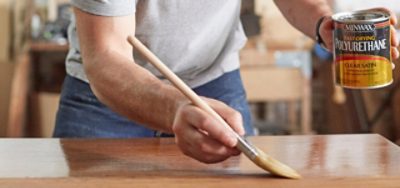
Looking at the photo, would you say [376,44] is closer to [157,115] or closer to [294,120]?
[157,115]

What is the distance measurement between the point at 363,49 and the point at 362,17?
0.07 metres

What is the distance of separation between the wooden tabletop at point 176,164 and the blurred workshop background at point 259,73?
2.05 m

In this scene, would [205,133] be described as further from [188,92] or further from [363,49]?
[363,49]

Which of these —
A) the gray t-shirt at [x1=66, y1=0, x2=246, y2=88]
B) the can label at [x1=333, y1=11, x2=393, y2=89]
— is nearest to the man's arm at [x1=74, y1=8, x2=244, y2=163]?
the gray t-shirt at [x1=66, y1=0, x2=246, y2=88]

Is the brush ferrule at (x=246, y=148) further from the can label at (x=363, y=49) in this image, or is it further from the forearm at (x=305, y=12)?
the forearm at (x=305, y=12)

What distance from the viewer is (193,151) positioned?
1153 millimetres

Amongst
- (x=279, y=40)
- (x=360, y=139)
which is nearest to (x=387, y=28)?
(x=360, y=139)

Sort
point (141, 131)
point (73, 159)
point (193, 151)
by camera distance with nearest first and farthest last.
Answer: point (193, 151) → point (73, 159) → point (141, 131)

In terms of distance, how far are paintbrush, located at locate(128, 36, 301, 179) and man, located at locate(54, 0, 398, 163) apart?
1cm

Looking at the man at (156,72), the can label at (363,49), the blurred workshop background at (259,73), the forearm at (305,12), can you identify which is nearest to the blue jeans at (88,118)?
the man at (156,72)

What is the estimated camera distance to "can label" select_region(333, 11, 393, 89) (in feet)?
4.33

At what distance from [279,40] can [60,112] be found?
201 cm

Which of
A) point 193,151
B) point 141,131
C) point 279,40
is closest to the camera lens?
point 193,151

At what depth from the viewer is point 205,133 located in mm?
1122
